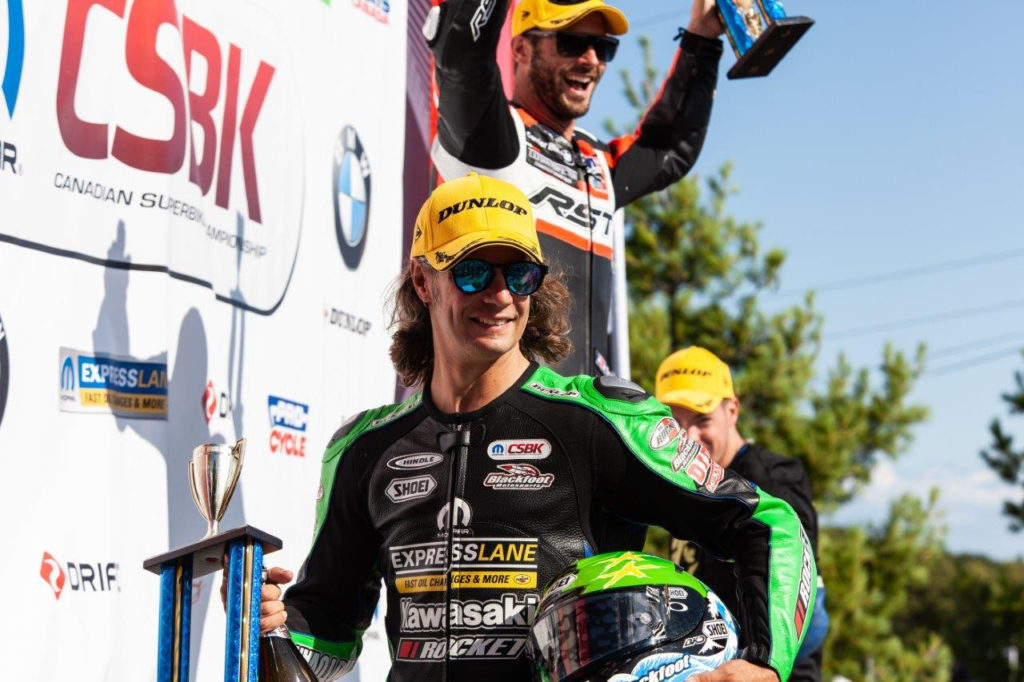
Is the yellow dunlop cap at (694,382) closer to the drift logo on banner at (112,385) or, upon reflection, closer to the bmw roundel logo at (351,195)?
the bmw roundel logo at (351,195)

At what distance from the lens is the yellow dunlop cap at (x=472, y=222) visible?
3.00m

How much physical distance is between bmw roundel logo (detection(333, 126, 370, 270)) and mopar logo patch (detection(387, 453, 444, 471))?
2.25m

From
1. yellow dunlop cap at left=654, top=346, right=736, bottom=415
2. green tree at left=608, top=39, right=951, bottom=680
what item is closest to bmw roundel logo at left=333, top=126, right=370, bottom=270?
yellow dunlop cap at left=654, top=346, right=736, bottom=415

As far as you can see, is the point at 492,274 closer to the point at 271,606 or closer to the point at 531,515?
the point at 531,515

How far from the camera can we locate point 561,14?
14.5ft

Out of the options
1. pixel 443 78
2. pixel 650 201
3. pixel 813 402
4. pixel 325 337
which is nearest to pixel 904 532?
pixel 813 402

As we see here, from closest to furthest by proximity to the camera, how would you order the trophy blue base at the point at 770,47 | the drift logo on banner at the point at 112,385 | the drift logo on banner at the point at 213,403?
the drift logo on banner at the point at 112,385, the trophy blue base at the point at 770,47, the drift logo on banner at the point at 213,403

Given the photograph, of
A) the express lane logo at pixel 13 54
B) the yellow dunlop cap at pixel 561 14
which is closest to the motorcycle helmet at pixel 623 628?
the express lane logo at pixel 13 54

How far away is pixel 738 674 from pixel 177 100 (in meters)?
2.54

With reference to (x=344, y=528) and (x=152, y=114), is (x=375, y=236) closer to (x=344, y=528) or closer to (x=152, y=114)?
(x=152, y=114)

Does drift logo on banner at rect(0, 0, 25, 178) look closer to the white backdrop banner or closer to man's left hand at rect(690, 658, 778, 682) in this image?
the white backdrop banner

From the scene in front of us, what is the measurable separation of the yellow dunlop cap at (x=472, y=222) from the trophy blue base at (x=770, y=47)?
4.84 ft

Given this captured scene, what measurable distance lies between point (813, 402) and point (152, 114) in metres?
13.9

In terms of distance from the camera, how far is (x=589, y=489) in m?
3.01
